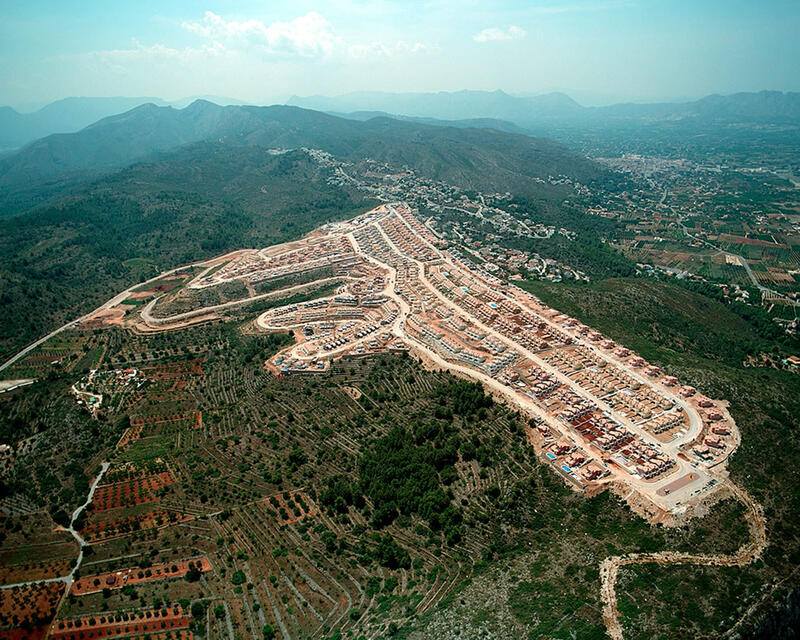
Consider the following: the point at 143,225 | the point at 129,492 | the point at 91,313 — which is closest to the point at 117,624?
the point at 129,492

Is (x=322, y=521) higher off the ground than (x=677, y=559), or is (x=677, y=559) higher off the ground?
(x=677, y=559)

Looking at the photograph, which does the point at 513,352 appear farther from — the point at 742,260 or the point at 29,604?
the point at 742,260

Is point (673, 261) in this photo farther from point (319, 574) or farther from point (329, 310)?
point (319, 574)

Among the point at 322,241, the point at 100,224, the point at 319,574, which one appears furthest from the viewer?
the point at 100,224

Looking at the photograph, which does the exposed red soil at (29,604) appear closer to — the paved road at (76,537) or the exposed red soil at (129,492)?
the paved road at (76,537)

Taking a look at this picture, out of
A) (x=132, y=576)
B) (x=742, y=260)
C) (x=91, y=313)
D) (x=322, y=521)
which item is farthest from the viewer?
(x=742, y=260)

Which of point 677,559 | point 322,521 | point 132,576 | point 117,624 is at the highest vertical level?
point 677,559

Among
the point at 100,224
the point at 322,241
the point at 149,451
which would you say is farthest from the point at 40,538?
the point at 100,224

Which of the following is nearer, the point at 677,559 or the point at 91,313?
the point at 677,559

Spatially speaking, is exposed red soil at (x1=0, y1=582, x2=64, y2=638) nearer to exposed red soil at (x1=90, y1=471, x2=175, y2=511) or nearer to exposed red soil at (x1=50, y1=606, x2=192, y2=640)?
exposed red soil at (x1=50, y1=606, x2=192, y2=640)

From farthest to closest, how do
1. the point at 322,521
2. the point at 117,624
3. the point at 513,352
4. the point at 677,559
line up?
1. the point at 513,352
2. the point at 322,521
3. the point at 677,559
4. the point at 117,624

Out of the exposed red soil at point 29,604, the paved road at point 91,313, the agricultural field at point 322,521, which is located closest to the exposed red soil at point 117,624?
the agricultural field at point 322,521
